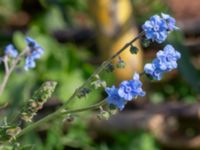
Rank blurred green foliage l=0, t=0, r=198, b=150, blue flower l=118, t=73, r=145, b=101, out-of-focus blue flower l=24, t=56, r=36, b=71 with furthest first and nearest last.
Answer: blurred green foliage l=0, t=0, r=198, b=150 < out-of-focus blue flower l=24, t=56, r=36, b=71 < blue flower l=118, t=73, r=145, b=101

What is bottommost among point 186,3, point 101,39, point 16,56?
point 16,56

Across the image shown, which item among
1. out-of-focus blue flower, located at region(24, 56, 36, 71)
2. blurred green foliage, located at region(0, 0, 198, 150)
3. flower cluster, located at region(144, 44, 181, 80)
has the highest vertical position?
blurred green foliage, located at region(0, 0, 198, 150)

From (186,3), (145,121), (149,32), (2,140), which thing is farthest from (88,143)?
(186,3)

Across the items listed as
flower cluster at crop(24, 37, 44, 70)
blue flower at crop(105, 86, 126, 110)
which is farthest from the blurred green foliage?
blue flower at crop(105, 86, 126, 110)

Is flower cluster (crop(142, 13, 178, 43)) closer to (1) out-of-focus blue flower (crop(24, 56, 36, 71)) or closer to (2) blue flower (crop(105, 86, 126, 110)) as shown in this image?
(2) blue flower (crop(105, 86, 126, 110))

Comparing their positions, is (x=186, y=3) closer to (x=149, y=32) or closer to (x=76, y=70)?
(x=76, y=70)

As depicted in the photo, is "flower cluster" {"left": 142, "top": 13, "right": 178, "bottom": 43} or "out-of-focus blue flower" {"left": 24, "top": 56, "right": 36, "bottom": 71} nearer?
"flower cluster" {"left": 142, "top": 13, "right": 178, "bottom": 43}

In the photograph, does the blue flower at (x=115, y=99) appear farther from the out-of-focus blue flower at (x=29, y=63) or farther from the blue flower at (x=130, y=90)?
the out-of-focus blue flower at (x=29, y=63)

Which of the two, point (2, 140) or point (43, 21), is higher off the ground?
point (43, 21)
